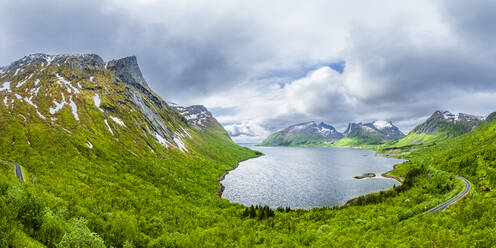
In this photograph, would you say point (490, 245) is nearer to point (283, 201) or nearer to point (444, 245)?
point (444, 245)

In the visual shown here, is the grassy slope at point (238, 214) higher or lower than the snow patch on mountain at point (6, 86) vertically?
lower

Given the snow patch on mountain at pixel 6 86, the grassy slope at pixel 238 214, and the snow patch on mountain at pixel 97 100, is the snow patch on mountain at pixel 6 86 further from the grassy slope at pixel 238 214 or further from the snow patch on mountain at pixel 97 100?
the grassy slope at pixel 238 214

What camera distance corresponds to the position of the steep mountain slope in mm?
67188

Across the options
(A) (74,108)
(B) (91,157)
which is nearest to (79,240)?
(B) (91,157)

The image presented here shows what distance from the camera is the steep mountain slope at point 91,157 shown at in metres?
67.2

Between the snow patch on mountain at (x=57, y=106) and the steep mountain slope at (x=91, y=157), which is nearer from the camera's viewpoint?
the steep mountain slope at (x=91, y=157)

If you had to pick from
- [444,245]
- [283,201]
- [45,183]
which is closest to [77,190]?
[45,183]

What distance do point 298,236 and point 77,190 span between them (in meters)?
75.0

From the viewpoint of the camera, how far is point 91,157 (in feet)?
357

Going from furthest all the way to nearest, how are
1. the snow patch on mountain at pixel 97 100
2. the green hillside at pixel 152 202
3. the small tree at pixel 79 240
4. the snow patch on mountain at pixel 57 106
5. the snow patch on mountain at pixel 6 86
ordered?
1. the snow patch on mountain at pixel 97 100
2. the snow patch on mountain at pixel 6 86
3. the snow patch on mountain at pixel 57 106
4. the green hillside at pixel 152 202
5. the small tree at pixel 79 240

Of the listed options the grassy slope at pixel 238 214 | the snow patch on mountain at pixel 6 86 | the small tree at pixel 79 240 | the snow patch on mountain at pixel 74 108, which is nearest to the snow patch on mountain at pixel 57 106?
the snow patch on mountain at pixel 74 108

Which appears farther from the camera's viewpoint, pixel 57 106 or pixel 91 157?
pixel 57 106

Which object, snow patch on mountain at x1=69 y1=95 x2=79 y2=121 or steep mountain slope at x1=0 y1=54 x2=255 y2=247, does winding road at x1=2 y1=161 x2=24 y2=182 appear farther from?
snow patch on mountain at x1=69 y1=95 x2=79 y2=121

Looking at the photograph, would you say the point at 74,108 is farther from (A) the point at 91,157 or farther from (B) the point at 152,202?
(B) the point at 152,202
